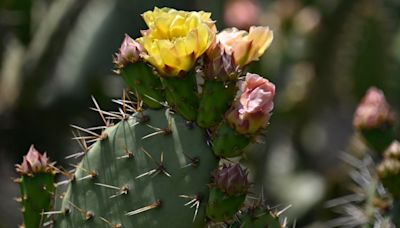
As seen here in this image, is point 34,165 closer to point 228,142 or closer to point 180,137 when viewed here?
point 180,137

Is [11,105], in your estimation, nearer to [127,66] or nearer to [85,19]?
[85,19]

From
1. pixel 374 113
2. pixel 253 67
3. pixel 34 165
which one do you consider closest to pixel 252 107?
pixel 34 165

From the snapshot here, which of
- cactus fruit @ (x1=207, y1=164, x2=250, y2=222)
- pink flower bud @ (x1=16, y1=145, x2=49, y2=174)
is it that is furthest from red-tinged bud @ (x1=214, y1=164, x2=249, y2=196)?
pink flower bud @ (x1=16, y1=145, x2=49, y2=174)

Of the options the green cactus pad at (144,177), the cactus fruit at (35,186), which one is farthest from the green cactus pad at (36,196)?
the green cactus pad at (144,177)

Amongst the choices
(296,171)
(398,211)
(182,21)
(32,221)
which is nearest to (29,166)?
(32,221)

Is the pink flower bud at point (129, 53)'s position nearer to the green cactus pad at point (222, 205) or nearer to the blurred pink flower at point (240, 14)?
the green cactus pad at point (222, 205)
